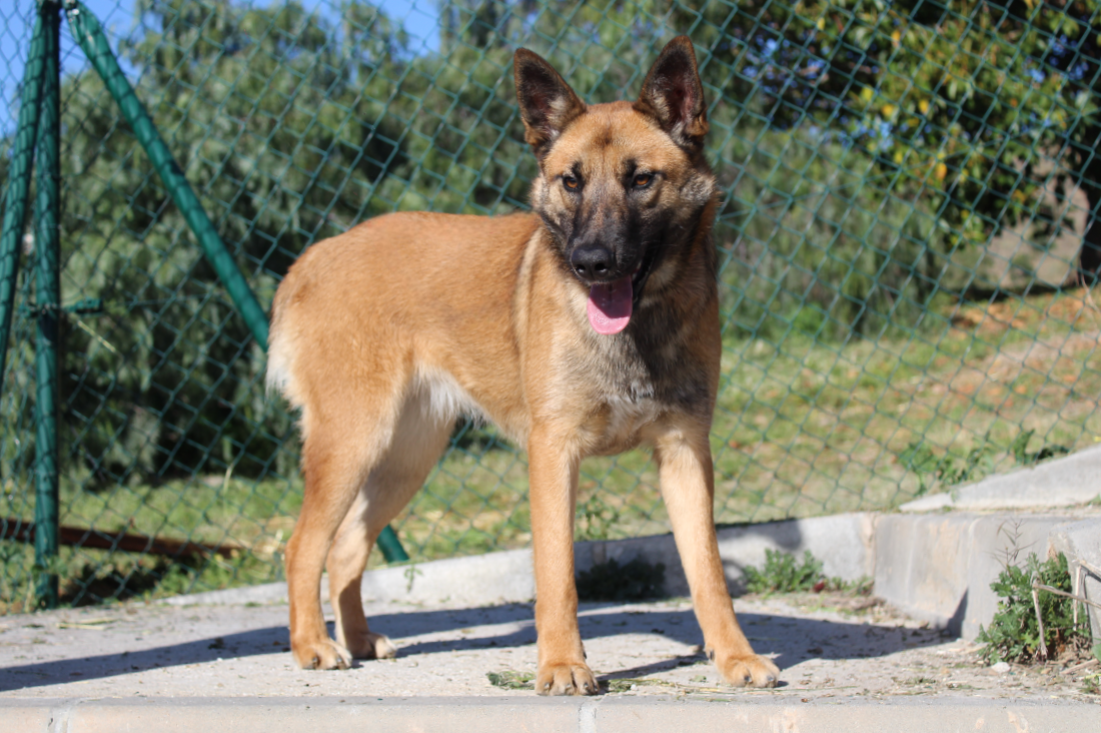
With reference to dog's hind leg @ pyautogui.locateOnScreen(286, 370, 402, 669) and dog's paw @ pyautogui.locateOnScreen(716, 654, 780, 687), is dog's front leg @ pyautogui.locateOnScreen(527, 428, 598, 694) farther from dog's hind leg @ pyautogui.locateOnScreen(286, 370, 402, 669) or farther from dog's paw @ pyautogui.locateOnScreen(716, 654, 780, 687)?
dog's hind leg @ pyautogui.locateOnScreen(286, 370, 402, 669)

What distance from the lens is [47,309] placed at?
149 inches

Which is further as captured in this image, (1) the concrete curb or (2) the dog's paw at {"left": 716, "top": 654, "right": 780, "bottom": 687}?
(2) the dog's paw at {"left": 716, "top": 654, "right": 780, "bottom": 687}

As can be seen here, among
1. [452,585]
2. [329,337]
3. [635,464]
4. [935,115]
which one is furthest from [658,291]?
[935,115]

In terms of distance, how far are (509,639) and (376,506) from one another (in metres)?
0.67

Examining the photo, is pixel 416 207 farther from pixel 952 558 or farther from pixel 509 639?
pixel 952 558

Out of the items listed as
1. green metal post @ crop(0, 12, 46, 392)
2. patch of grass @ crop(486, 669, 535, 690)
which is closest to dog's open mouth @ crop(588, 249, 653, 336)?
patch of grass @ crop(486, 669, 535, 690)

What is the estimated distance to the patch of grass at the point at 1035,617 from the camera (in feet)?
7.63

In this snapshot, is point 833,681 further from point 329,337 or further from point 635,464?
point 635,464

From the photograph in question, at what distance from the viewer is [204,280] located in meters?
5.54

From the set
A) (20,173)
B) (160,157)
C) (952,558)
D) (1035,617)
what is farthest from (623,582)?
(20,173)

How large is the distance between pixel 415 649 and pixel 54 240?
7.50ft

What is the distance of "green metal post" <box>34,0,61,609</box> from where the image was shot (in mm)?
3748

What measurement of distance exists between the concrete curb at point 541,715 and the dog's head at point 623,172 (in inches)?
39.8

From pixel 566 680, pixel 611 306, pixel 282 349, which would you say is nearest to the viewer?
pixel 566 680
